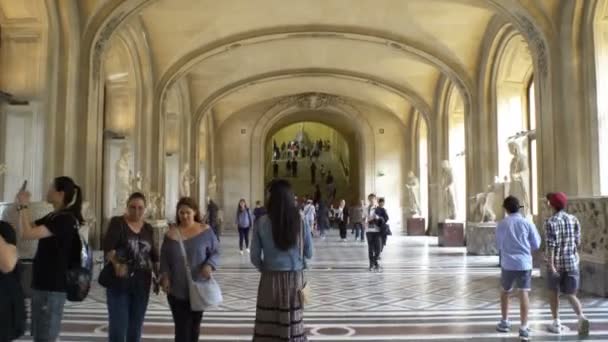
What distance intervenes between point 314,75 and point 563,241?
1459cm

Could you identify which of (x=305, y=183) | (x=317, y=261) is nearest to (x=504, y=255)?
(x=317, y=261)

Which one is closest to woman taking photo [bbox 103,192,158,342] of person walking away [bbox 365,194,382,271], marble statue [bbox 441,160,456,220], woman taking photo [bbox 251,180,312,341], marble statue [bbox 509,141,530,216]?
woman taking photo [bbox 251,180,312,341]

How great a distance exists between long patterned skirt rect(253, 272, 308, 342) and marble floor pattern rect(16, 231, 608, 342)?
1843 millimetres

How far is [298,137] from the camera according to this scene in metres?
40.2

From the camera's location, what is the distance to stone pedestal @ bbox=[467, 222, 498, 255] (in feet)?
41.5

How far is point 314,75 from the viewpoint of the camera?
19.0 m

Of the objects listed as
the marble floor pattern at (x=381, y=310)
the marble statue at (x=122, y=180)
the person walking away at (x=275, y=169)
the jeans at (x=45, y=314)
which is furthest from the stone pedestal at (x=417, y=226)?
the jeans at (x=45, y=314)

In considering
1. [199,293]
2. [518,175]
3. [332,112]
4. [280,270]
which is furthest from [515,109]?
[199,293]

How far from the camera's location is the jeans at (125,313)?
3496 millimetres

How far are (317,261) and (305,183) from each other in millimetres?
23097

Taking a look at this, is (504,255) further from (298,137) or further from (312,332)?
(298,137)

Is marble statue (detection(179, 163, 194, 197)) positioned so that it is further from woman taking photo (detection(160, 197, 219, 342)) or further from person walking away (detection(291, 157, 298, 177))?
person walking away (detection(291, 157, 298, 177))

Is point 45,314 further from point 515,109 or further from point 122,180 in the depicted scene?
point 515,109

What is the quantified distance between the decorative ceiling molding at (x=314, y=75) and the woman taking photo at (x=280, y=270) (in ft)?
51.4
